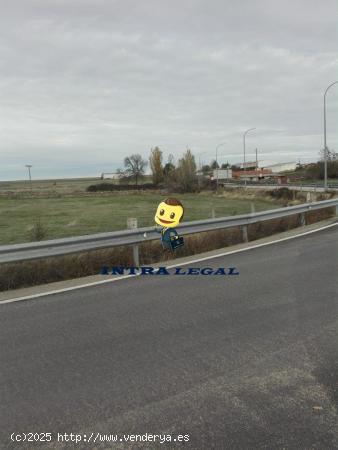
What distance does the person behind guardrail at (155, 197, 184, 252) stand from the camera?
356 inches

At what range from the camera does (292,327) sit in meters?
5.13

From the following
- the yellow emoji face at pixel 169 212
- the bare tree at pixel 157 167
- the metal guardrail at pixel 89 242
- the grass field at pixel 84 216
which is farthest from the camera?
the bare tree at pixel 157 167

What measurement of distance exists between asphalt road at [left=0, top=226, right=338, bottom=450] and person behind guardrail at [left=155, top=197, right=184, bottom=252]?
7.83ft

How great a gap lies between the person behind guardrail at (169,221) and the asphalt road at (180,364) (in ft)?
7.83

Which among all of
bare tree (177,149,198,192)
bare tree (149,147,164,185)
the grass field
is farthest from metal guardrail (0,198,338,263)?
bare tree (149,147,164,185)

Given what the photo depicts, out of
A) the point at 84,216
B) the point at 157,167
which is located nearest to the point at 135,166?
the point at 157,167

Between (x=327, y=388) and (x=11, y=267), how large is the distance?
602 centimetres

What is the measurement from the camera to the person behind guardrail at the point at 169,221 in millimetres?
9039

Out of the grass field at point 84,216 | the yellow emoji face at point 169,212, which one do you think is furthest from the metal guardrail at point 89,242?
the grass field at point 84,216

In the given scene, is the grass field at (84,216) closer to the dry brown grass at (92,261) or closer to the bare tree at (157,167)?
the dry brown grass at (92,261)

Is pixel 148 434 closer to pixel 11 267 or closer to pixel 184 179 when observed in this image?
pixel 11 267

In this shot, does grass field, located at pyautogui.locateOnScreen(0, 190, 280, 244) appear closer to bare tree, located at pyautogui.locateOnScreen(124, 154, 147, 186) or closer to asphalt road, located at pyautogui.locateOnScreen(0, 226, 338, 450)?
asphalt road, located at pyautogui.locateOnScreen(0, 226, 338, 450)

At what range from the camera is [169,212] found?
922cm

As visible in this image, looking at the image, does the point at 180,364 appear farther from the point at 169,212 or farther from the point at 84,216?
the point at 84,216
